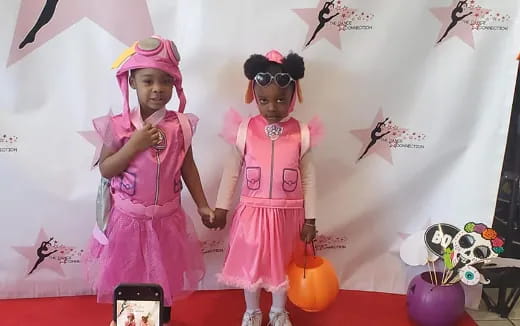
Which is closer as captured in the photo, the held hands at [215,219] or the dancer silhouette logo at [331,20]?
the held hands at [215,219]

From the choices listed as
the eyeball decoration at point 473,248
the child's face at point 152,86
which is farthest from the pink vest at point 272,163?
the eyeball decoration at point 473,248

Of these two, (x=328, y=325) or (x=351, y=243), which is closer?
(x=328, y=325)

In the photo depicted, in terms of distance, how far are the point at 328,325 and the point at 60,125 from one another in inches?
35.3

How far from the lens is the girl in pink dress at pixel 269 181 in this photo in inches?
61.5

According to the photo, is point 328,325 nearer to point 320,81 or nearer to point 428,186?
point 428,186

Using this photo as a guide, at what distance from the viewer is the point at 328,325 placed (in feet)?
5.78

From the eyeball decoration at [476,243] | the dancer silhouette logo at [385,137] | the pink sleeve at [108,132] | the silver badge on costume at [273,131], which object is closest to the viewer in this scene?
the pink sleeve at [108,132]

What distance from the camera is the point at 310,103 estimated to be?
1790 mm

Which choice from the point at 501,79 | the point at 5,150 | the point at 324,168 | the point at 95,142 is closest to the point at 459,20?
the point at 501,79

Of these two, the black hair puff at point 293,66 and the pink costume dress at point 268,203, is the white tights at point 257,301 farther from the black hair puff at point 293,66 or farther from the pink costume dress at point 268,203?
the black hair puff at point 293,66

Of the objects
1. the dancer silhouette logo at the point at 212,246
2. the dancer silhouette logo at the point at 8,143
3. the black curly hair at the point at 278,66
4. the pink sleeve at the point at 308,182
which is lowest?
the dancer silhouette logo at the point at 212,246

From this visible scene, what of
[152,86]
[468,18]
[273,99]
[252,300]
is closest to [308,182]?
[273,99]

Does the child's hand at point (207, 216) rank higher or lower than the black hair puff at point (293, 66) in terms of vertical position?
lower

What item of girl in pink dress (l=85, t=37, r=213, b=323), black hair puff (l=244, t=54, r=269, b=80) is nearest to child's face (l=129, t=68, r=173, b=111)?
girl in pink dress (l=85, t=37, r=213, b=323)
